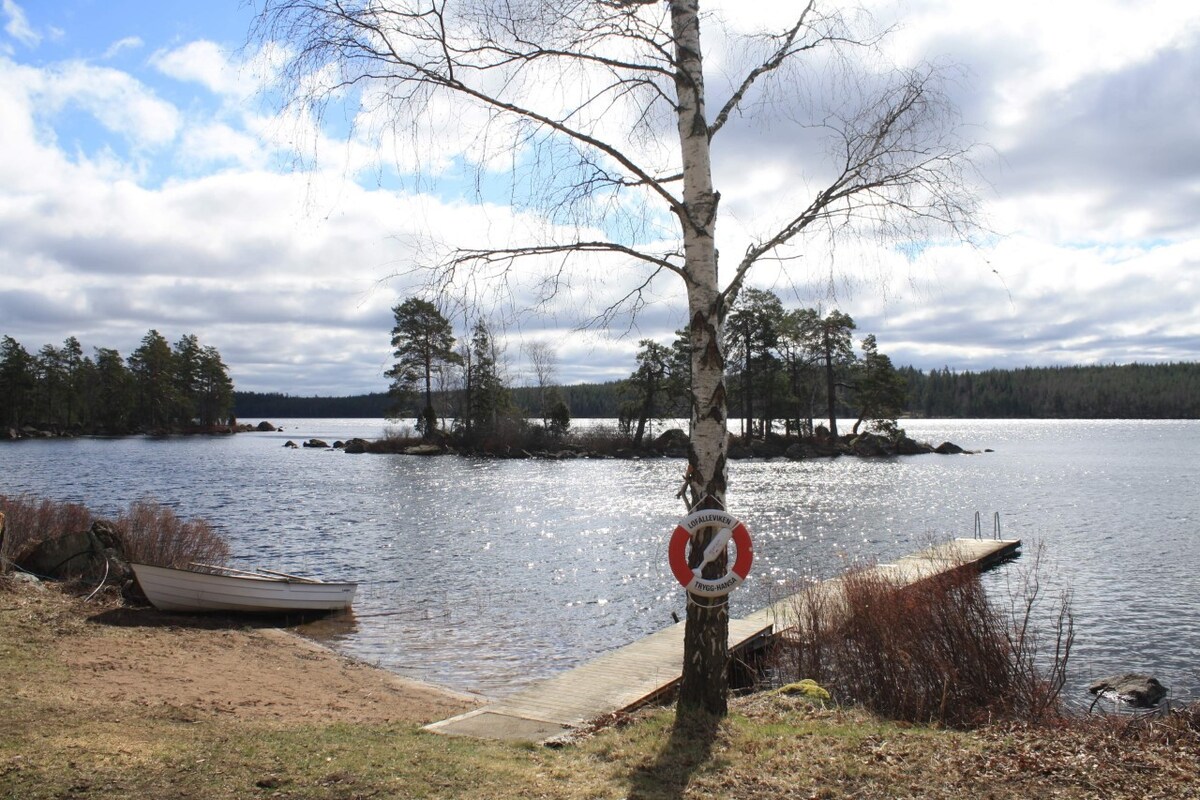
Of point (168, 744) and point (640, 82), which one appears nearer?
point (168, 744)

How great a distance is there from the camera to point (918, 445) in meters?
80.1

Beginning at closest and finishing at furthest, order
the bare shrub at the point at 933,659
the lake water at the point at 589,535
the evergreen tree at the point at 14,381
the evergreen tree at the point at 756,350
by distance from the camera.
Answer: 1. the bare shrub at the point at 933,659
2. the lake water at the point at 589,535
3. the evergreen tree at the point at 756,350
4. the evergreen tree at the point at 14,381

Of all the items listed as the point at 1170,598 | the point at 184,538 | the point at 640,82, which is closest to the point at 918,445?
the point at 1170,598

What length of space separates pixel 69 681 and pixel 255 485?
38.8 m

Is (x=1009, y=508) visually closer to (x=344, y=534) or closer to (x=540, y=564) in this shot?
(x=540, y=564)

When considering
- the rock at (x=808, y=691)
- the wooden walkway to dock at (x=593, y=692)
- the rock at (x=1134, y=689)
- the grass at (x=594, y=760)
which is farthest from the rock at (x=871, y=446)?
the grass at (x=594, y=760)

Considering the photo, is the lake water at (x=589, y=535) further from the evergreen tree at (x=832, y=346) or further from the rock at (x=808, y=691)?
the evergreen tree at (x=832, y=346)

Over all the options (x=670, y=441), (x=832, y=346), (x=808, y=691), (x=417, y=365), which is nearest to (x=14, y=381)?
(x=417, y=365)

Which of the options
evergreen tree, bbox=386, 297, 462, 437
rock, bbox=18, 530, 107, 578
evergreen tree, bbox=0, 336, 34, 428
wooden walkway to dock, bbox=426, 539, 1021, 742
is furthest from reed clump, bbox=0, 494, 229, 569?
evergreen tree, bbox=0, 336, 34, 428

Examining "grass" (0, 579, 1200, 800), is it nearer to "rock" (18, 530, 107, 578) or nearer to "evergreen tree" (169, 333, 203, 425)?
"rock" (18, 530, 107, 578)

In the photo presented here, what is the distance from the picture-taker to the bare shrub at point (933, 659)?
8344mm

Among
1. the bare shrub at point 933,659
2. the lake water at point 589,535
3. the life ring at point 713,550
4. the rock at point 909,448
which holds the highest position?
the life ring at point 713,550

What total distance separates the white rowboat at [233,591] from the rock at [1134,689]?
13.4 metres

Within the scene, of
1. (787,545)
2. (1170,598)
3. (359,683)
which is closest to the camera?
(359,683)
